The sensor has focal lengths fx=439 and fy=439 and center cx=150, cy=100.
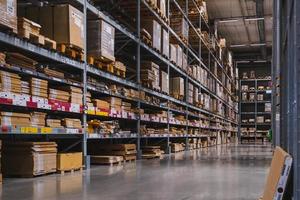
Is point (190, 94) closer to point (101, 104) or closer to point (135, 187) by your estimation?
point (101, 104)

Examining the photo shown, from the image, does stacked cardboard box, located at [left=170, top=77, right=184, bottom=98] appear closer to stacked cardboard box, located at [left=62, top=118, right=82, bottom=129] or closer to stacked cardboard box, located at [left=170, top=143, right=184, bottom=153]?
stacked cardboard box, located at [left=170, top=143, right=184, bottom=153]

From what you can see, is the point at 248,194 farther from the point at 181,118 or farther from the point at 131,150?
the point at 181,118

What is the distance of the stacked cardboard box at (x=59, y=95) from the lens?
747 centimetres

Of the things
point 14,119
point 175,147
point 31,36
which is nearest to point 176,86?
point 175,147

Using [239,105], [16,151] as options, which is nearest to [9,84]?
[16,151]

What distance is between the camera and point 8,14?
6.12 metres

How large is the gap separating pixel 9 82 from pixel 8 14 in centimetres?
96

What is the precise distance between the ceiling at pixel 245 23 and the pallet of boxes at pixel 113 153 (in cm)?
1614

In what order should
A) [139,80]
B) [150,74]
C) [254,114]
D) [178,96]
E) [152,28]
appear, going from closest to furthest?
[139,80]
[150,74]
[152,28]
[178,96]
[254,114]

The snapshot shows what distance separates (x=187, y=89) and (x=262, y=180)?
11410 mm

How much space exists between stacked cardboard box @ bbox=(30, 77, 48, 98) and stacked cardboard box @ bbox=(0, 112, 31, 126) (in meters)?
0.41

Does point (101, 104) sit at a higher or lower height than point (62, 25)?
lower

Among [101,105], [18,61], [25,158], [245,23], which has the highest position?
[245,23]

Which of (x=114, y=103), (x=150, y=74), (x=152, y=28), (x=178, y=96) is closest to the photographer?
(x=114, y=103)
